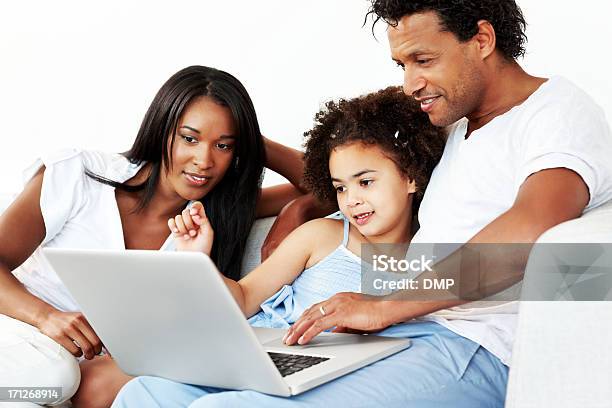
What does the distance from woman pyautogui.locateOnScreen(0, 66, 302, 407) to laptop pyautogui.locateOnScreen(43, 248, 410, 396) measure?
1.58 feet

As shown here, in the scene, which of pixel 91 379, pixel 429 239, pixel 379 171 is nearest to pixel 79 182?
pixel 91 379

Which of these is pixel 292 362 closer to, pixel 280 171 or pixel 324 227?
pixel 324 227

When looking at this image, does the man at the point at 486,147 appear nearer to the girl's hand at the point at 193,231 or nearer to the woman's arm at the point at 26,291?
the girl's hand at the point at 193,231

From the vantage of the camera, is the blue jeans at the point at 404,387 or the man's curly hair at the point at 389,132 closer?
the blue jeans at the point at 404,387

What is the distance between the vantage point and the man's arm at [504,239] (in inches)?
59.7

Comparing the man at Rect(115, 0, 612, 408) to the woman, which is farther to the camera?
the woman

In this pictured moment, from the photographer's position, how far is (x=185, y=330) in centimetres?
148

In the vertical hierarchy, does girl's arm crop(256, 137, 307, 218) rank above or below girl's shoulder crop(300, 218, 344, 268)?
above

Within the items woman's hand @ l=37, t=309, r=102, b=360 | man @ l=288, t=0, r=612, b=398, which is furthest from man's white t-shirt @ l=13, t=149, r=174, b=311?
man @ l=288, t=0, r=612, b=398

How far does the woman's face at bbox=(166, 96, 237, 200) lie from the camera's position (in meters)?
2.18

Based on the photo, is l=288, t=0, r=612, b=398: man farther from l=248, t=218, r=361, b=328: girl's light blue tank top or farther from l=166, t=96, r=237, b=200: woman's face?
l=166, t=96, r=237, b=200: woman's face

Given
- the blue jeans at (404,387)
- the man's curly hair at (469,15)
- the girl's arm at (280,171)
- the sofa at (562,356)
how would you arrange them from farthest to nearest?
the girl's arm at (280,171) → the man's curly hair at (469,15) → the blue jeans at (404,387) → the sofa at (562,356)

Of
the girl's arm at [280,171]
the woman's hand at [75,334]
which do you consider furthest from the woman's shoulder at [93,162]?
the woman's hand at [75,334]

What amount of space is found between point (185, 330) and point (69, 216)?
0.83 m
